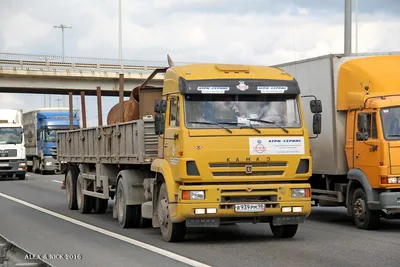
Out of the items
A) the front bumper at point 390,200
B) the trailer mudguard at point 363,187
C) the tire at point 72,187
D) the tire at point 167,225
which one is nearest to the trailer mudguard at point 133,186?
the tire at point 167,225

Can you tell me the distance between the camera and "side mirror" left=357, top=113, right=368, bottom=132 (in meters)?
15.4

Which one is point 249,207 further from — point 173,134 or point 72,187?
point 72,187

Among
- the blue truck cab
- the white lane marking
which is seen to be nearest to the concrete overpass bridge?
the blue truck cab

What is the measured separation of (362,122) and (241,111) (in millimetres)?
2957

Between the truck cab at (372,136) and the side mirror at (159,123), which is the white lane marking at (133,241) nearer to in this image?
the side mirror at (159,123)

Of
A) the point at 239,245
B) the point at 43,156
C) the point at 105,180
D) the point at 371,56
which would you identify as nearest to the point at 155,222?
the point at 239,245

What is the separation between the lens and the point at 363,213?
52.3 feet

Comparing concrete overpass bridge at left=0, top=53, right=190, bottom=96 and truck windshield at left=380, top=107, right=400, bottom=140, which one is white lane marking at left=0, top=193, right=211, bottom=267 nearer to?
truck windshield at left=380, top=107, right=400, bottom=140

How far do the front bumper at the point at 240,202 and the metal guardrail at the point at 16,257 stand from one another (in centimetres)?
479

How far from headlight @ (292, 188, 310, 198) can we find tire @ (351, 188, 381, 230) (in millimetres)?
2404

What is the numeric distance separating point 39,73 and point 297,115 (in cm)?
4887

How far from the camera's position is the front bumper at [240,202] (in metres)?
13.2

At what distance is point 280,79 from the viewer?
552 inches

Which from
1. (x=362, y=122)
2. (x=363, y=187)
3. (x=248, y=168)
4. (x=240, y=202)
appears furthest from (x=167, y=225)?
(x=362, y=122)
